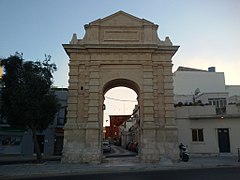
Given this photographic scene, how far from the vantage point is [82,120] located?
17859 mm

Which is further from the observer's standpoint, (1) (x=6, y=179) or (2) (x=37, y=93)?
(2) (x=37, y=93)

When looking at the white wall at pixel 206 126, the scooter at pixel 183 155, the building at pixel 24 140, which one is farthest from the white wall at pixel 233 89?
the building at pixel 24 140

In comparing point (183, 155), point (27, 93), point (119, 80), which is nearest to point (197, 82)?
point (119, 80)

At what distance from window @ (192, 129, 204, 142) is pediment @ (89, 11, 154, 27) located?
11406 millimetres

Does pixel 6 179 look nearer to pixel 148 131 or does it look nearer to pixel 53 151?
pixel 148 131

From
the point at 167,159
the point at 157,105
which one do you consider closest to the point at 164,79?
the point at 157,105

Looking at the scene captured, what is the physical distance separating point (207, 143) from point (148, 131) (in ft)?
29.2

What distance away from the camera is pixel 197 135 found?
23.9 m

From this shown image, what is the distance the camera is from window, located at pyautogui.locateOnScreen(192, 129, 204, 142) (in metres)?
23.7

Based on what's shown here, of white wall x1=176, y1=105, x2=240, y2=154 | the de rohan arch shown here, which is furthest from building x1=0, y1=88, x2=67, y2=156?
white wall x1=176, y1=105, x2=240, y2=154

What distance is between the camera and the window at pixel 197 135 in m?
23.7

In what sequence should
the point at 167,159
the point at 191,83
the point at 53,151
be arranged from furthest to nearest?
the point at 191,83 < the point at 53,151 < the point at 167,159

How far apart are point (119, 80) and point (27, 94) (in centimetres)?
681

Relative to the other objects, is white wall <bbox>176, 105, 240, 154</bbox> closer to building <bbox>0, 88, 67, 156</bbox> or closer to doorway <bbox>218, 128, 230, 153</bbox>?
doorway <bbox>218, 128, 230, 153</bbox>
